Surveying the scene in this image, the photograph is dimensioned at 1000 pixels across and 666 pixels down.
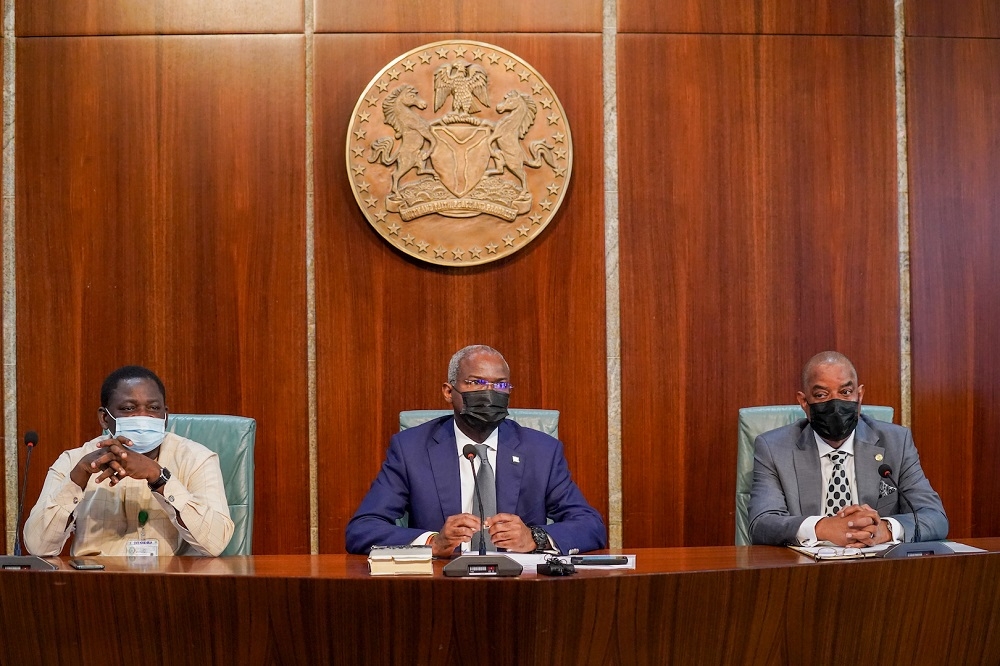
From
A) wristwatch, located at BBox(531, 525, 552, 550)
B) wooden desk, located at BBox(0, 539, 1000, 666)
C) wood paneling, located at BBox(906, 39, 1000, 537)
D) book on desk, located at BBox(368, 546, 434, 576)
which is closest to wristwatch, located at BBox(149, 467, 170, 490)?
wooden desk, located at BBox(0, 539, 1000, 666)

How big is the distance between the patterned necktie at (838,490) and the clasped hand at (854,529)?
0.46m

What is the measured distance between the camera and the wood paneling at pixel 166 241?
4.20 metres

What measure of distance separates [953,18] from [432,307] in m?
2.50

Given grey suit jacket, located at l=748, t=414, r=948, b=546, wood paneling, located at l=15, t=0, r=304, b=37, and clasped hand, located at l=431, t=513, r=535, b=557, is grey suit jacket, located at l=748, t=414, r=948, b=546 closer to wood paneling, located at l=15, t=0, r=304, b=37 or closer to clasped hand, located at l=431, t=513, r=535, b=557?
clasped hand, located at l=431, t=513, r=535, b=557

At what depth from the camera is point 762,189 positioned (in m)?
4.27

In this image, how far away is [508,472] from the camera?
10.7ft

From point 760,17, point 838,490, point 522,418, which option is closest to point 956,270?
point 760,17

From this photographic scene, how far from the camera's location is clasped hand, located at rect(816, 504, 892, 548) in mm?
2799

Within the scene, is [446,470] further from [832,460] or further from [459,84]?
[459,84]

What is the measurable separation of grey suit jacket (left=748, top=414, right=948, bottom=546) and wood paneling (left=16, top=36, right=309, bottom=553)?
1.89m

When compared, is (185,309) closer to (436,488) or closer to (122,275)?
(122,275)

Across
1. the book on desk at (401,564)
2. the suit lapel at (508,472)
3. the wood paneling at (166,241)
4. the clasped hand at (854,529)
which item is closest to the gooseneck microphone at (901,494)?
the clasped hand at (854,529)

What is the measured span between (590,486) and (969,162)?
82.0 inches

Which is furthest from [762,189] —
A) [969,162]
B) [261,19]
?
[261,19]
